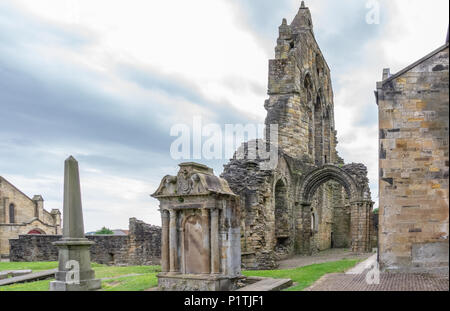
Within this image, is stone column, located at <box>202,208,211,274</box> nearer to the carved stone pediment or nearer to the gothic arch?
the carved stone pediment

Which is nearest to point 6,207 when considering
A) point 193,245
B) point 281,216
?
point 281,216

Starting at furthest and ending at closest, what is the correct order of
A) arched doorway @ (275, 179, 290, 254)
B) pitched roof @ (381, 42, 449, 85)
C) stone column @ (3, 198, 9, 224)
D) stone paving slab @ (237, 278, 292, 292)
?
stone column @ (3, 198, 9, 224) < arched doorway @ (275, 179, 290, 254) < pitched roof @ (381, 42, 449, 85) < stone paving slab @ (237, 278, 292, 292)

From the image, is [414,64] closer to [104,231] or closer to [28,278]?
[28,278]

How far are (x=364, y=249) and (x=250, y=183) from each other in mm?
7640

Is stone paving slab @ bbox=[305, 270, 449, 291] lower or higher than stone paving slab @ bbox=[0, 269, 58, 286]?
higher

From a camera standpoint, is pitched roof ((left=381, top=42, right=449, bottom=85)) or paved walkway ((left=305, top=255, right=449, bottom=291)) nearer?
paved walkway ((left=305, top=255, right=449, bottom=291))

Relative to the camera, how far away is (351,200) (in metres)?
25.6

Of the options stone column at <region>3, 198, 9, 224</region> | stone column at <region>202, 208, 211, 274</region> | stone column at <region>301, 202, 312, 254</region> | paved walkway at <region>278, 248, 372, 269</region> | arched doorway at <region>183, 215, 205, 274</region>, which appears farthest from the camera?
stone column at <region>3, 198, 9, 224</region>

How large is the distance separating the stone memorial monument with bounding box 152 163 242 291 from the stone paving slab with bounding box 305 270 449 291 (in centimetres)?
232

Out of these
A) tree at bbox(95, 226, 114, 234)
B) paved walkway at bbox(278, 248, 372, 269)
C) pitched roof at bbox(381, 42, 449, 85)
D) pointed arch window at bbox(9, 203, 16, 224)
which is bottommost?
tree at bbox(95, 226, 114, 234)

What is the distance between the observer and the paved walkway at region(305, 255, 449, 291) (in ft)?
36.6

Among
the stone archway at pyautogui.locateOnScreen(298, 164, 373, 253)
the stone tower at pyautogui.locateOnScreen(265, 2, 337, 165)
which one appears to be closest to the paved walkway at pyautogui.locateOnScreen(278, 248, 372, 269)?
the stone archway at pyautogui.locateOnScreen(298, 164, 373, 253)
